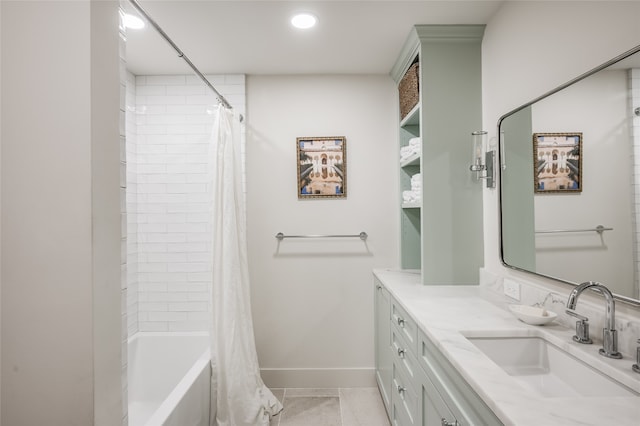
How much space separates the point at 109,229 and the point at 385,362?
200 cm

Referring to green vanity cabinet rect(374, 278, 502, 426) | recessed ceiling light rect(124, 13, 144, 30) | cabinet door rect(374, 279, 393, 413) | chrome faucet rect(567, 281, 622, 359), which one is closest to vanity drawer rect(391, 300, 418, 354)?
green vanity cabinet rect(374, 278, 502, 426)

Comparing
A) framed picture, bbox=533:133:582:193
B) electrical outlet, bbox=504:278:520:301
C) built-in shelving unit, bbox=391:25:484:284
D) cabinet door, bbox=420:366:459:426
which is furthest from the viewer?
built-in shelving unit, bbox=391:25:484:284

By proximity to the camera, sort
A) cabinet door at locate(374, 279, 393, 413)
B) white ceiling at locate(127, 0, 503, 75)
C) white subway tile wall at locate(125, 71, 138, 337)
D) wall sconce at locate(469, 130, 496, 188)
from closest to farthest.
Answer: white ceiling at locate(127, 0, 503, 75)
wall sconce at locate(469, 130, 496, 188)
cabinet door at locate(374, 279, 393, 413)
white subway tile wall at locate(125, 71, 138, 337)

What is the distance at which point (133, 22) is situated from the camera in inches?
75.7

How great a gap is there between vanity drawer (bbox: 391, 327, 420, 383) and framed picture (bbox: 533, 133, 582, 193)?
958 millimetres

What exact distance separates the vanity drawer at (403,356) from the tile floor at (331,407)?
638 mm

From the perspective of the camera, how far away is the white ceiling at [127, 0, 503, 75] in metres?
1.81

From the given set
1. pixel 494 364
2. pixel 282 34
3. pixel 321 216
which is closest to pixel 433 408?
pixel 494 364

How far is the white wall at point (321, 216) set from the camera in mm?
2756

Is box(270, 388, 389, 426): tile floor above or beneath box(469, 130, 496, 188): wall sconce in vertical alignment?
beneath

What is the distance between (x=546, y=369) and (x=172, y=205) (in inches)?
101

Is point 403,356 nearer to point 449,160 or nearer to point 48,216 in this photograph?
point 449,160

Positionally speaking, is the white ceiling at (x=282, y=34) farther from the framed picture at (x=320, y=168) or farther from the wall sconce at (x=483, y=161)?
the wall sconce at (x=483, y=161)

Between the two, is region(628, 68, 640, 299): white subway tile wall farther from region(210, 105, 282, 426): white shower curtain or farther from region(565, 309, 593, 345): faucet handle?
region(210, 105, 282, 426): white shower curtain
